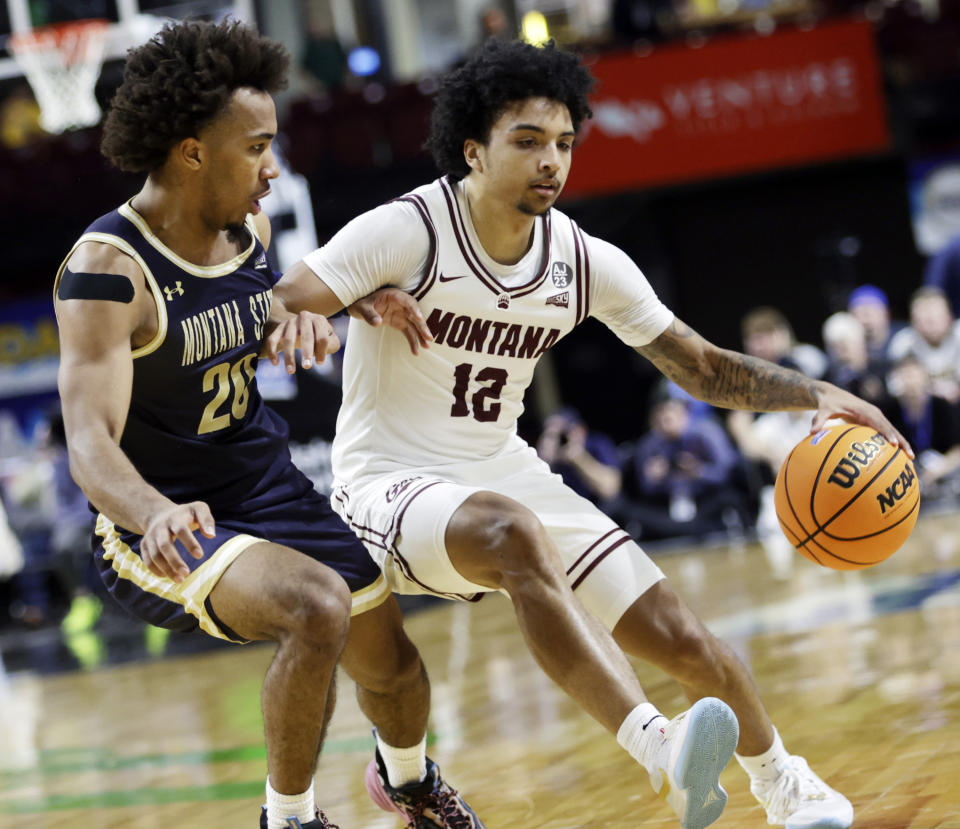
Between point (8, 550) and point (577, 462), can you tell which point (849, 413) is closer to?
point (577, 462)

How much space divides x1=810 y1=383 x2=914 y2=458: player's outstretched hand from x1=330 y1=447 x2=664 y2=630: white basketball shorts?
25.9 inches

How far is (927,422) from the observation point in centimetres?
1021

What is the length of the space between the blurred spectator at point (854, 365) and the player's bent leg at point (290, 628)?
762 centimetres

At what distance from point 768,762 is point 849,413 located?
0.99 meters

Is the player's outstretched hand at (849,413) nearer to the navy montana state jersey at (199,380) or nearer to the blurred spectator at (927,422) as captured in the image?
the navy montana state jersey at (199,380)

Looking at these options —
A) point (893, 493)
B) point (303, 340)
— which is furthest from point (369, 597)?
point (893, 493)

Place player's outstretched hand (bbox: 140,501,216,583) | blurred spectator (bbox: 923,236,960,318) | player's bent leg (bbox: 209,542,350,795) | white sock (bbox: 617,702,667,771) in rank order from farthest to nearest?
blurred spectator (bbox: 923,236,960,318), player's bent leg (bbox: 209,542,350,795), white sock (bbox: 617,702,667,771), player's outstretched hand (bbox: 140,501,216,583)

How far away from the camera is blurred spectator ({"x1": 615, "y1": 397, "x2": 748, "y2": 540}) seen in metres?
10.8

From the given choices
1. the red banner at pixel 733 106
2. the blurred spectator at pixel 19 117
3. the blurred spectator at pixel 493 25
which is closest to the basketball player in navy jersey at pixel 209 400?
the red banner at pixel 733 106

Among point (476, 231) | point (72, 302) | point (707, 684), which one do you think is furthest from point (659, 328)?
point (72, 302)

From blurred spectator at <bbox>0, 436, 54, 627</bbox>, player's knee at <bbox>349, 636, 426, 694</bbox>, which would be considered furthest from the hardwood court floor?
blurred spectator at <bbox>0, 436, 54, 627</bbox>

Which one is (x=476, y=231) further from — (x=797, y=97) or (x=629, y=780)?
(x=797, y=97)

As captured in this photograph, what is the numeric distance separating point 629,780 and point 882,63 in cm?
1106

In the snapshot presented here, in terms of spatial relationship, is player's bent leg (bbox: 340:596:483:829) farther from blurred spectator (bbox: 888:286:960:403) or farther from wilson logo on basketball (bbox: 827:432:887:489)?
blurred spectator (bbox: 888:286:960:403)
